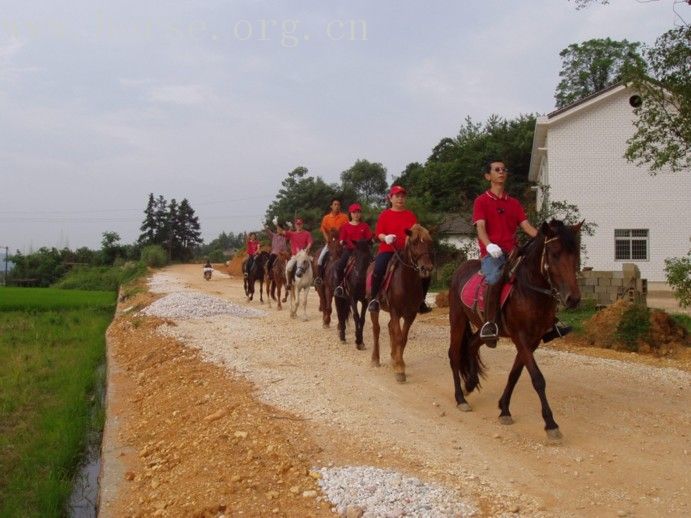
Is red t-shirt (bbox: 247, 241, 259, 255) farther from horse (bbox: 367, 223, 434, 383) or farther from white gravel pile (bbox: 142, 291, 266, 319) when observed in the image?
horse (bbox: 367, 223, 434, 383)

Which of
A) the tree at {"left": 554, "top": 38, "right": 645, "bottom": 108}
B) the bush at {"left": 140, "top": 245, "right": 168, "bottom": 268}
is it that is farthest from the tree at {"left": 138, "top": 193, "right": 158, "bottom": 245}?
the tree at {"left": 554, "top": 38, "right": 645, "bottom": 108}

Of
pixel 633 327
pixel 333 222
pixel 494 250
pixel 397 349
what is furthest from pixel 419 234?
pixel 633 327

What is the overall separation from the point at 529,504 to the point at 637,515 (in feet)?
2.44

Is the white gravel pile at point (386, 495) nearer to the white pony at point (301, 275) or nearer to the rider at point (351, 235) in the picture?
the rider at point (351, 235)

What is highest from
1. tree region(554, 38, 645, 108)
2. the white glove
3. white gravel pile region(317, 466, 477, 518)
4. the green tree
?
tree region(554, 38, 645, 108)

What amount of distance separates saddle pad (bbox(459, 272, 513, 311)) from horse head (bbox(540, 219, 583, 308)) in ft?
1.79

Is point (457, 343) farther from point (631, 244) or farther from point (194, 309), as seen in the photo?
point (631, 244)

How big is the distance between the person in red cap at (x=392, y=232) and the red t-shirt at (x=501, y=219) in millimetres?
2235

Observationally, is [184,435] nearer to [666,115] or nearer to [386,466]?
[386,466]

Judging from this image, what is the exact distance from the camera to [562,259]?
6.16m

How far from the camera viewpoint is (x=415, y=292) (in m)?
9.36

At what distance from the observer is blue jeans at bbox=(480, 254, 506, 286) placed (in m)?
6.80

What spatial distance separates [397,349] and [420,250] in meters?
1.40

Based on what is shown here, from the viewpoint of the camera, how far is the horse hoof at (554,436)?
20.2ft
